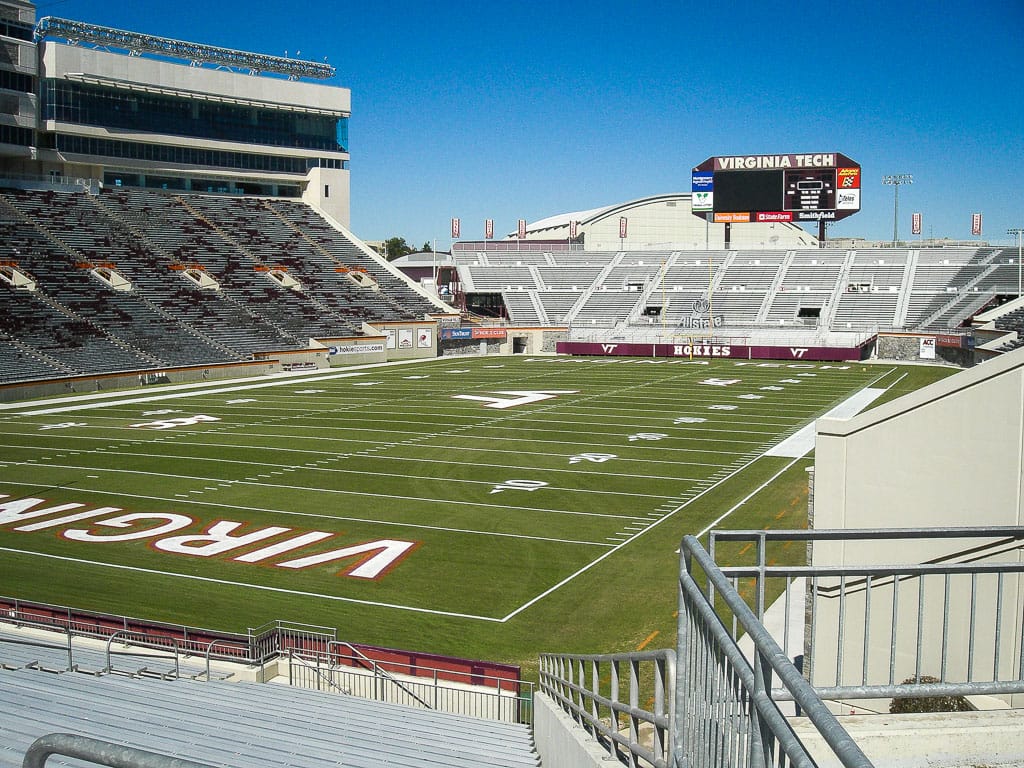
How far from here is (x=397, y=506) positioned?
65.3 ft

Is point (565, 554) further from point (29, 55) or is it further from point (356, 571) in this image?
point (29, 55)

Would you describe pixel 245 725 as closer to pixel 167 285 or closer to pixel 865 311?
pixel 167 285

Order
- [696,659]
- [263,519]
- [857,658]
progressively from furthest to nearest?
[263,519] < [857,658] < [696,659]

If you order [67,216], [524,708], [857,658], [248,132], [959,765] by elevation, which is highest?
[248,132]

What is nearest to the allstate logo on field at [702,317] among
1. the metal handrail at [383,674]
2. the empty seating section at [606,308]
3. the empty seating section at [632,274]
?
the empty seating section at [606,308]

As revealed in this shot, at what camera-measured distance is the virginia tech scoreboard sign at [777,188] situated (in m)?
62.3

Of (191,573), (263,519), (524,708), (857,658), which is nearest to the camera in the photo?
(857,658)

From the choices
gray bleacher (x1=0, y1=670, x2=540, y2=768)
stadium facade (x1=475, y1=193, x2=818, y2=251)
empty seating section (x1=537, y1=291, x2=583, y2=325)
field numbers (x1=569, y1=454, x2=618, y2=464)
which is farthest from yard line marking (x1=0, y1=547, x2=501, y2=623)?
stadium facade (x1=475, y1=193, x2=818, y2=251)

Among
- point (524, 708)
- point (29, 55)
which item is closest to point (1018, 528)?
point (524, 708)

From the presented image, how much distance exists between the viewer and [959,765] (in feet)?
13.6

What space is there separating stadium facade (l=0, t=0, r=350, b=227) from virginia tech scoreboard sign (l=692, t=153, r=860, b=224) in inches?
985

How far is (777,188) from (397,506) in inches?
1976

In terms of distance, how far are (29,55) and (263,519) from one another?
146 ft

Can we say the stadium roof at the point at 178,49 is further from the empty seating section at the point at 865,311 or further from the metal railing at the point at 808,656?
the metal railing at the point at 808,656
